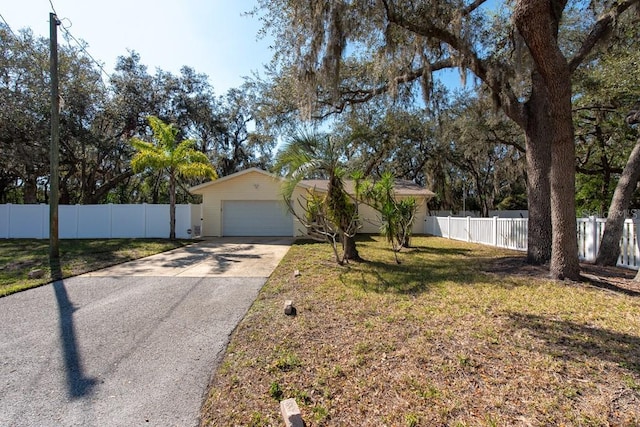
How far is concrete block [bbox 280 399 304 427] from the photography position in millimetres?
2097

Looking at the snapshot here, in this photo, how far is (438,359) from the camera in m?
2.96

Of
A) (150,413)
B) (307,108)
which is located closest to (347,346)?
(150,413)

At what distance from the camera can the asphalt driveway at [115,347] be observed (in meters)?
2.42

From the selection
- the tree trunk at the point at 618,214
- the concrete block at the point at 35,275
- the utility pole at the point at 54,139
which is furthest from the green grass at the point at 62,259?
the tree trunk at the point at 618,214

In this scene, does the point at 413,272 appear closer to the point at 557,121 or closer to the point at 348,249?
the point at 348,249

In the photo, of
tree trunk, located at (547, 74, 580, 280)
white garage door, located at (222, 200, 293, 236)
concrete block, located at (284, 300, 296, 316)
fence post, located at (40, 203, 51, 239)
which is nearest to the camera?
concrete block, located at (284, 300, 296, 316)

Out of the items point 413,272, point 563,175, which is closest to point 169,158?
point 413,272

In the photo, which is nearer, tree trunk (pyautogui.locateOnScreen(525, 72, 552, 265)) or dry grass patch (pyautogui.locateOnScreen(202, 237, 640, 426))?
dry grass patch (pyautogui.locateOnScreen(202, 237, 640, 426))

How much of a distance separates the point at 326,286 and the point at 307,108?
4657mm

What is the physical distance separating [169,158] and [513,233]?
40.8 ft

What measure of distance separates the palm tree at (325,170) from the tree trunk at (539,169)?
3.68 metres

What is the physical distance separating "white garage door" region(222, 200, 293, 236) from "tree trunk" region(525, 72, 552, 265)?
431 inches

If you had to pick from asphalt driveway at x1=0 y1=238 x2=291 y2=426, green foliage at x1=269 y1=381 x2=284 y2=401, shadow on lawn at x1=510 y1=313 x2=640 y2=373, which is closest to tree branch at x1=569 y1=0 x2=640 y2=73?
shadow on lawn at x1=510 y1=313 x2=640 y2=373

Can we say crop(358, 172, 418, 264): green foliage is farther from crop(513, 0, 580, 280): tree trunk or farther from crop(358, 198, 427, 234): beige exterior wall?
crop(358, 198, 427, 234): beige exterior wall
